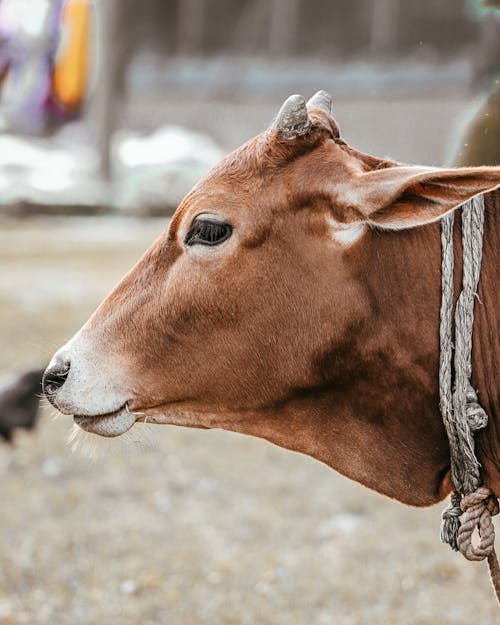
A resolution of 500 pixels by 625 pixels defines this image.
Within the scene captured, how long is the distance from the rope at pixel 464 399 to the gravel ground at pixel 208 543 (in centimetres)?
157

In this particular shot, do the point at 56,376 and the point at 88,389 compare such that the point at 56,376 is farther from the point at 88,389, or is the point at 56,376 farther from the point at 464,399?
the point at 464,399

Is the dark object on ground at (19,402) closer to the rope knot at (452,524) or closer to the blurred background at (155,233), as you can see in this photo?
the blurred background at (155,233)

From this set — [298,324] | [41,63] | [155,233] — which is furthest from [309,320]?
[155,233]

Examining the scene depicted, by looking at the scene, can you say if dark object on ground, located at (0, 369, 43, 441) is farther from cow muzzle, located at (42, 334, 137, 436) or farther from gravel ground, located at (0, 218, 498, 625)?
cow muzzle, located at (42, 334, 137, 436)

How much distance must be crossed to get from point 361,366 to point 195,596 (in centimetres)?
246

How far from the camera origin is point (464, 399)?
221cm

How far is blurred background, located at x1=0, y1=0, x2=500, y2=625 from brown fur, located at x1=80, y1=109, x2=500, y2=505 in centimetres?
35

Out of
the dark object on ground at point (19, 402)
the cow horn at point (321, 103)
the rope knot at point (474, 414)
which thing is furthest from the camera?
the dark object on ground at point (19, 402)

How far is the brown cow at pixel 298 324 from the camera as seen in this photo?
232cm

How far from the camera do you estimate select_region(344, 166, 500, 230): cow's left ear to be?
2061 mm

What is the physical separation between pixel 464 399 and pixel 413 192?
0.50 m

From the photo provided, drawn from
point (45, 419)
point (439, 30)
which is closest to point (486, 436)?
point (45, 419)

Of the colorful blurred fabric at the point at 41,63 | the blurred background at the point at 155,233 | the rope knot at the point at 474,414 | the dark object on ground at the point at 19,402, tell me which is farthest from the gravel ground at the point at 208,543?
the colorful blurred fabric at the point at 41,63

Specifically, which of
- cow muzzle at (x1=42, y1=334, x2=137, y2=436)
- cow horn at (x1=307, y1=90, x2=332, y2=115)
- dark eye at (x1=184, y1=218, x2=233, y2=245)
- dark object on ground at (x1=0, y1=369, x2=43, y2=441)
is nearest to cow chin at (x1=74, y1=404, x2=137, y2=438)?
cow muzzle at (x1=42, y1=334, x2=137, y2=436)
